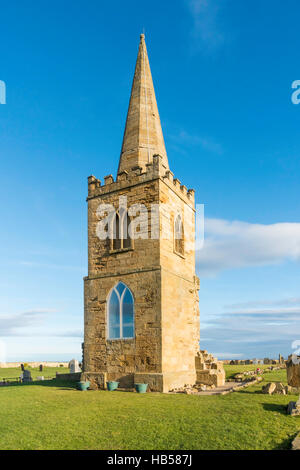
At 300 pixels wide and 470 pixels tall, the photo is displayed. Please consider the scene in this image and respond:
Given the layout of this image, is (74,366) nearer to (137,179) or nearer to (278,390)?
(137,179)

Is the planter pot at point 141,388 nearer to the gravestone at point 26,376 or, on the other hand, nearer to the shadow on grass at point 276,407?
the shadow on grass at point 276,407

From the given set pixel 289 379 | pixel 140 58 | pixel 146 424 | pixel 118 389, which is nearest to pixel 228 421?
pixel 146 424

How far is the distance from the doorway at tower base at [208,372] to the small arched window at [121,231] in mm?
7000

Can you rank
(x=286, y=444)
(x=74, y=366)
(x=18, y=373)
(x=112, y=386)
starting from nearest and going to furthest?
(x=286, y=444), (x=112, y=386), (x=74, y=366), (x=18, y=373)

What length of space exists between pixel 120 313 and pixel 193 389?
4536 millimetres

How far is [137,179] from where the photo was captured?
1848 cm

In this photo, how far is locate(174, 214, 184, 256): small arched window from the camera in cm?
1973

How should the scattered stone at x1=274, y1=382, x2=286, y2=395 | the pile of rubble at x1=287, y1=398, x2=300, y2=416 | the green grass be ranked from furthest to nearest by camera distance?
the green grass, the scattered stone at x1=274, y1=382, x2=286, y2=395, the pile of rubble at x1=287, y1=398, x2=300, y2=416

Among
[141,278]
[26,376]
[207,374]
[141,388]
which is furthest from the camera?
[26,376]

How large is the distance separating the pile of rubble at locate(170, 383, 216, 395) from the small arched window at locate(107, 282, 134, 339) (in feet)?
9.73

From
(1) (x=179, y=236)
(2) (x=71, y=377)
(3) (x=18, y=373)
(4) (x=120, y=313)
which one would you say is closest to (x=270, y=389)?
(4) (x=120, y=313)

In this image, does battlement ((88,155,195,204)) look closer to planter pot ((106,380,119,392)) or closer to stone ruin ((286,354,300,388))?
planter pot ((106,380,119,392))

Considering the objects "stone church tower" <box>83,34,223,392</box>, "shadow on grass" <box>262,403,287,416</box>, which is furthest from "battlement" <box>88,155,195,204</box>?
"shadow on grass" <box>262,403,287,416</box>

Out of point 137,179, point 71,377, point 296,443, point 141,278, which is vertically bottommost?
point 71,377
